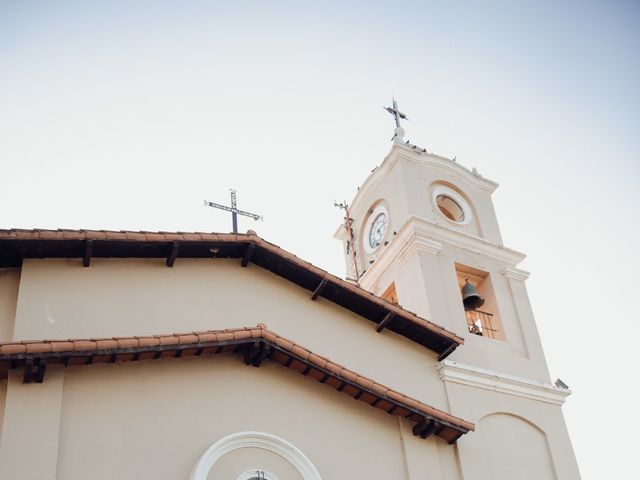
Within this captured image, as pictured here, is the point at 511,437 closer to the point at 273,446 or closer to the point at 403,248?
the point at 403,248

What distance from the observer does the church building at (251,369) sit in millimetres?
10773

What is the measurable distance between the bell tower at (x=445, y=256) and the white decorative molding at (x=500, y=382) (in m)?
0.30

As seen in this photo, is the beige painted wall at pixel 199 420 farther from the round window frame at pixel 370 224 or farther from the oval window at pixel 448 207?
the oval window at pixel 448 207

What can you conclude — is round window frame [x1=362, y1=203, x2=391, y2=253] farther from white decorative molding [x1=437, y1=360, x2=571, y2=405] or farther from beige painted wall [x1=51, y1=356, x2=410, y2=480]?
beige painted wall [x1=51, y1=356, x2=410, y2=480]

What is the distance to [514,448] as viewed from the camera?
14156 mm

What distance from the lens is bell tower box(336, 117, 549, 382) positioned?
1546 cm

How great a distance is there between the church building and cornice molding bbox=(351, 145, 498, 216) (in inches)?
79.5

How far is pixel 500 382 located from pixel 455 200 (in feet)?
15.0

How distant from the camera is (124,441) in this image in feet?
35.5

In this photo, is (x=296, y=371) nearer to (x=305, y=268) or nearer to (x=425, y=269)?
(x=305, y=268)

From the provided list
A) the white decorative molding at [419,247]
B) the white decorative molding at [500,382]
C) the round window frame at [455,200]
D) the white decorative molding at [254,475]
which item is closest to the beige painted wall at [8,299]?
the white decorative molding at [254,475]

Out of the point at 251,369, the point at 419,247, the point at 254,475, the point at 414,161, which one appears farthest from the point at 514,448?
the point at 414,161

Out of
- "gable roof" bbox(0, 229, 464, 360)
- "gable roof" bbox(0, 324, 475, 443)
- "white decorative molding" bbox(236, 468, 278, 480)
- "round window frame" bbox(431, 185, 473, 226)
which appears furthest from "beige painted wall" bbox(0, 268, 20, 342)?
"round window frame" bbox(431, 185, 473, 226)

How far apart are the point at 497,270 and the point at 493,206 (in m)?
1.89
